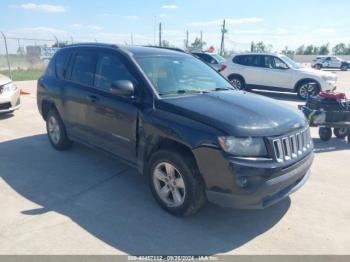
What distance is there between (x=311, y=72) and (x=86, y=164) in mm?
10433

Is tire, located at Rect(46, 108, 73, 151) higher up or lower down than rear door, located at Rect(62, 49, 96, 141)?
lower down

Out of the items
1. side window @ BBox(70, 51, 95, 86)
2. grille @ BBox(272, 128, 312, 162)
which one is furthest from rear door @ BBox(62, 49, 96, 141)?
grille @ BBox(272, 128, 312, 162)

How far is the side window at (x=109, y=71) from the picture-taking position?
4133mm

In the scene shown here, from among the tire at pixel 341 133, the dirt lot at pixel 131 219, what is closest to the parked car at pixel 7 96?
the dirt lot at pixel 131 219

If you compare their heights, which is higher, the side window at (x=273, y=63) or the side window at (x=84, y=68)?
the side window at (x=84, y=68)

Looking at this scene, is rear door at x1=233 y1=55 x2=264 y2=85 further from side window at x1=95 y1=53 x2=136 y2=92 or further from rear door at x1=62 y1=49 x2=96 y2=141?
side window at x1=95 y1=53 x2=136 y2=92

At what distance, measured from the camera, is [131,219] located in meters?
3.55

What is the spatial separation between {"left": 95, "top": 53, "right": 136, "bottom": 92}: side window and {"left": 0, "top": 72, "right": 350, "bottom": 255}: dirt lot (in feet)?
4.47

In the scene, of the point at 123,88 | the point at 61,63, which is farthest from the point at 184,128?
the point at 61,63

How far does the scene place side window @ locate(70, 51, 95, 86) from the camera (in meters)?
4.70

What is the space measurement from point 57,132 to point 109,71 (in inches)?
76.3

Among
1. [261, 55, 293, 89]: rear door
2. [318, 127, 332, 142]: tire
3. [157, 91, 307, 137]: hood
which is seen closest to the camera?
[157, 91, 307, 137]: hood

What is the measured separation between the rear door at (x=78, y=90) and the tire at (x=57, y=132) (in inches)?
10.5

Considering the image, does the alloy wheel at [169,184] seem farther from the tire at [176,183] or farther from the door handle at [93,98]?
the door handle at [93,98]
